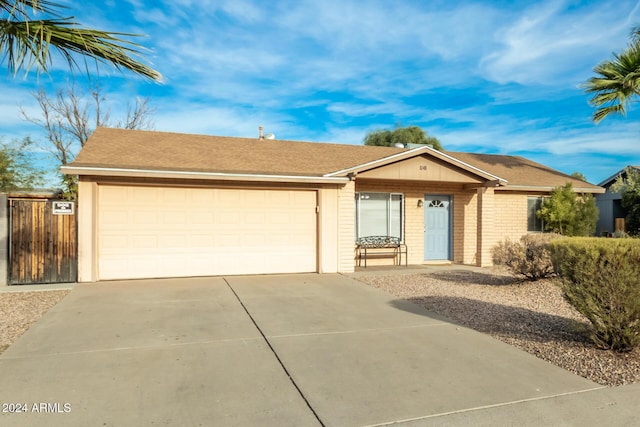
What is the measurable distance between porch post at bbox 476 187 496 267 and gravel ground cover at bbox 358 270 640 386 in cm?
134

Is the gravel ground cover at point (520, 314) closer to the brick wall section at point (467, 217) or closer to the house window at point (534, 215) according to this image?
the brick wall section at point (467, 217)

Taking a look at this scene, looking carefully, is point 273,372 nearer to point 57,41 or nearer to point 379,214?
point 57,41

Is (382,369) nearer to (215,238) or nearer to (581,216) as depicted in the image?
(215,238)

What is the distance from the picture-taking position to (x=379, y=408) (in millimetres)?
3629

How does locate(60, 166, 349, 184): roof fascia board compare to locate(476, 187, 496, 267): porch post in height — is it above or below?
above

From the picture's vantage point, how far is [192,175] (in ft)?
32.9

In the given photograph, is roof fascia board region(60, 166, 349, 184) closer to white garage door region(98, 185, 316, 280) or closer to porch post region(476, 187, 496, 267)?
white garage door region(98, 185, 316, 280)

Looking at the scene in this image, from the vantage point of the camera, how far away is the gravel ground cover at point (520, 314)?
4.70 metres

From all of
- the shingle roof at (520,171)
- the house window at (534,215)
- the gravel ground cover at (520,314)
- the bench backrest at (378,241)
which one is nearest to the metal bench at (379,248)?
the bench backrest at (378,241)

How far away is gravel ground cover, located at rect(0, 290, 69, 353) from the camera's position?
18.9 ft

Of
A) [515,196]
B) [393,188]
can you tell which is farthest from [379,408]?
[515,196]

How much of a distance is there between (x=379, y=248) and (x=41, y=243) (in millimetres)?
8831

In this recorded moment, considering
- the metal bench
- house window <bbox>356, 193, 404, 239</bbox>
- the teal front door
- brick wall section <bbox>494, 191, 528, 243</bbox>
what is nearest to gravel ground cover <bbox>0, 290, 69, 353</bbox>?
the metal bench

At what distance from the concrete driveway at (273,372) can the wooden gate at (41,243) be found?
277 cm
